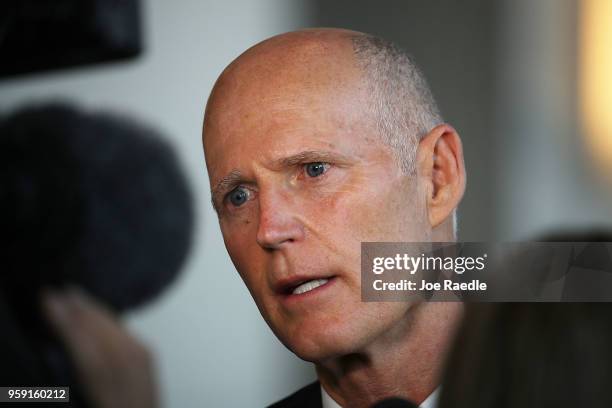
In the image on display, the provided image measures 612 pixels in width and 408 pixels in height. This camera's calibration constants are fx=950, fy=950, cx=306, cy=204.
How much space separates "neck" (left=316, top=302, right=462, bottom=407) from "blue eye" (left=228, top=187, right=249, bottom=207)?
246 millimetres

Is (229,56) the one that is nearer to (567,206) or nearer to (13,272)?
(13,272)

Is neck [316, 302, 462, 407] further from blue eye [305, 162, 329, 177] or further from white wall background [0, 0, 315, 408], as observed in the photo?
white wall background [0, 0, 315, 408]

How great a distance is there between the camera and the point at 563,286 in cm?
102

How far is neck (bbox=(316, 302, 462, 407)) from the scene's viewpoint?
1.24 meters

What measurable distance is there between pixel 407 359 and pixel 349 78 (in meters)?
0.37

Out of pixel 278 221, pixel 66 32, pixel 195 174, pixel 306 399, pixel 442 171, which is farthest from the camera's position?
pixel 195 174

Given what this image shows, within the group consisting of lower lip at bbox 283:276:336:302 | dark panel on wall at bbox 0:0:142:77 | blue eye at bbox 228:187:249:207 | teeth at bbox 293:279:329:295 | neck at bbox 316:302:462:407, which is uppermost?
dark panel on wall at bbox 0:0:142:77

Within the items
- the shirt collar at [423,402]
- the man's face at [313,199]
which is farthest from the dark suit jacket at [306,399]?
the man's face at [313,199]

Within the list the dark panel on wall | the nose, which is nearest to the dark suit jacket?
the nose

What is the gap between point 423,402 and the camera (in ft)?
4.09

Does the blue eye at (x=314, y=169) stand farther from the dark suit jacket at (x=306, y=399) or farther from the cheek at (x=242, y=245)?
the dark suit jacket at (x=306, y=399)

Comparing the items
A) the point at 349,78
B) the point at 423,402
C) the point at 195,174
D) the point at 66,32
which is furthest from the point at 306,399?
the point at 66,32

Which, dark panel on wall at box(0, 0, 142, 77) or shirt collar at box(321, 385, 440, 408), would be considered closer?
shirt collar at box(321, 385, 440, 408)

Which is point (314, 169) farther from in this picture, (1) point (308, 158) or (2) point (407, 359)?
(2) point (407, 359)
